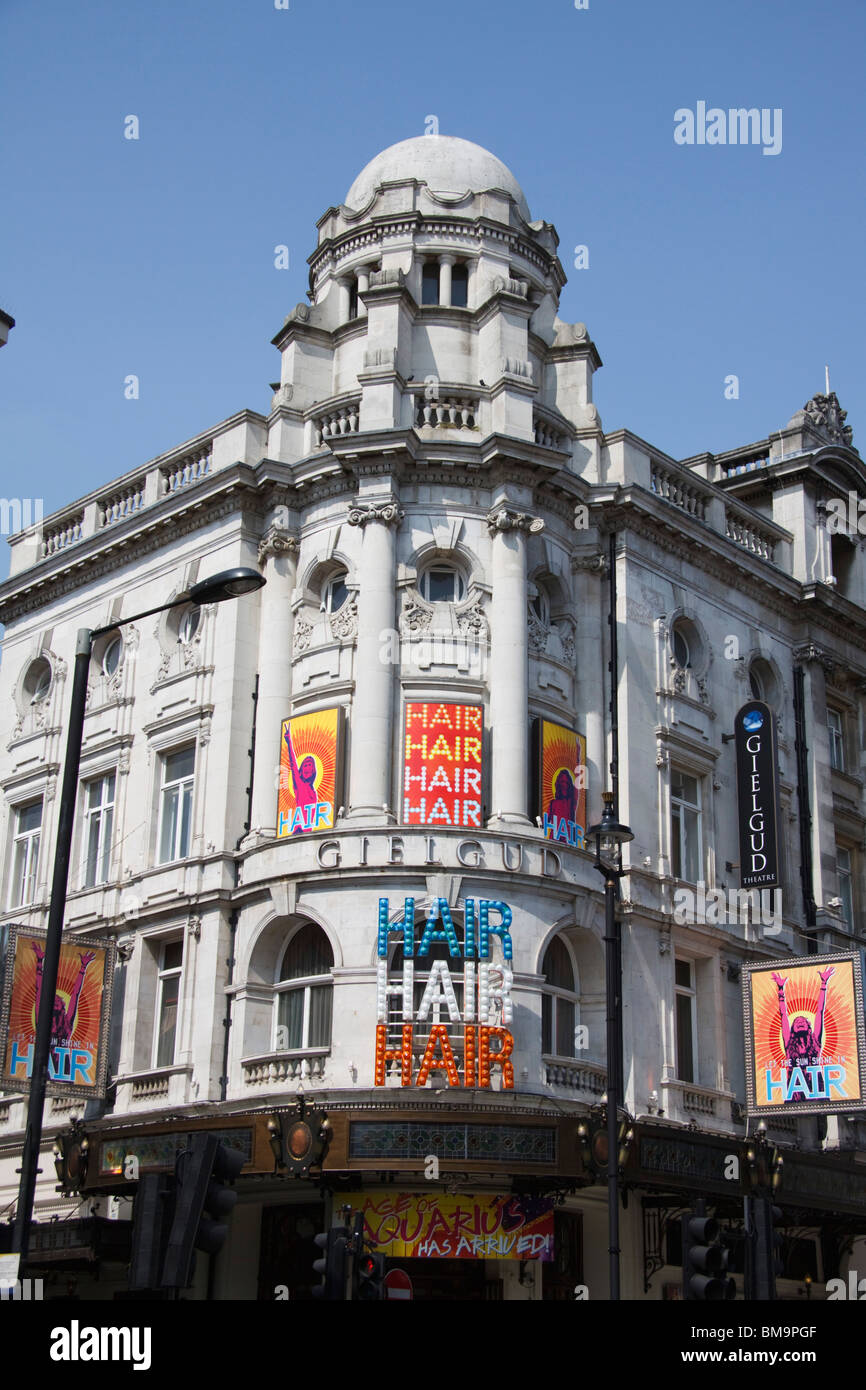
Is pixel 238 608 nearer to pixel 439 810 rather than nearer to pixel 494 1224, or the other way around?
pixel 439 810

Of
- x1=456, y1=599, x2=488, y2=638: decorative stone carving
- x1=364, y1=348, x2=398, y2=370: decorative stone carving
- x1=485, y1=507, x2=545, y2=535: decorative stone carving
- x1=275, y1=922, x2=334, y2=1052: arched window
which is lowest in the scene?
x1=275, y1=922, x2=334, y2=1052: arched window

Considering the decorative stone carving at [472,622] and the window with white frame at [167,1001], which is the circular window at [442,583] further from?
the window with white frame at [167,1001]

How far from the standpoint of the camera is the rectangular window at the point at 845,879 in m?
37.4

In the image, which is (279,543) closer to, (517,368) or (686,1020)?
(517,368)

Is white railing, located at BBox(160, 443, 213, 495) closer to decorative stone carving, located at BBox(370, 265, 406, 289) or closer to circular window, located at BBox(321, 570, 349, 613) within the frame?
circular window, located at BBox(321, 570, 349, 613)

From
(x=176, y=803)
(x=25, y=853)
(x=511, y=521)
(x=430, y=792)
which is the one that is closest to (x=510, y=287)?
(x=511, y=521)

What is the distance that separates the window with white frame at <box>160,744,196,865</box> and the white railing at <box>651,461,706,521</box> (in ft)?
37.7

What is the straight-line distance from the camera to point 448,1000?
87.7 feet

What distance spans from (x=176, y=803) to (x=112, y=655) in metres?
5.07

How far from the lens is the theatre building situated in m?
27.1

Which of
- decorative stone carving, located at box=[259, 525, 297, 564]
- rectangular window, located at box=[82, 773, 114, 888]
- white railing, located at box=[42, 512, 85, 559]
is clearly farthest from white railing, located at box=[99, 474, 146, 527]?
rectangular window, located at box=[82, 773, 114, 888]

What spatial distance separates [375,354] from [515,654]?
6.98m
